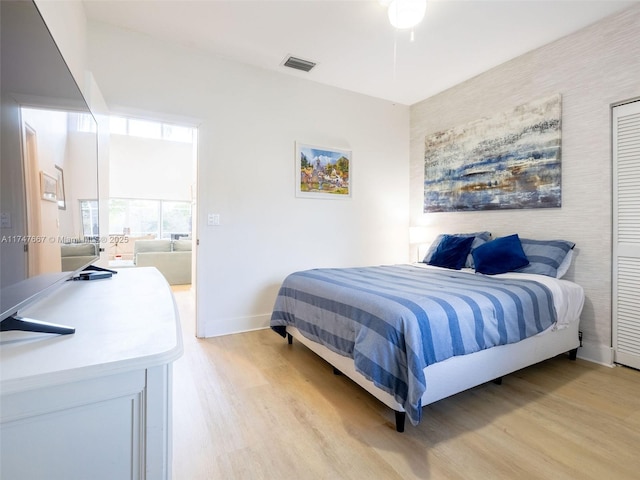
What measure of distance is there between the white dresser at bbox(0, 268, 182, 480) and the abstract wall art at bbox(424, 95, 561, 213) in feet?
11.0

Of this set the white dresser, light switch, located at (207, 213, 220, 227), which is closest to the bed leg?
the white dresser

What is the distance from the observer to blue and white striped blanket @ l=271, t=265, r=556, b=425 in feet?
5.15

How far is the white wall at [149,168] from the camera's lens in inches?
324

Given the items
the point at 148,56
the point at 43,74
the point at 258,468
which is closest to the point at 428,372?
the point at 258,468

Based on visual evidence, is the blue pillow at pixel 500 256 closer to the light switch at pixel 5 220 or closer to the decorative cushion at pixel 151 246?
the light switch at pixel 5 220

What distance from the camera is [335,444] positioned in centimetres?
155

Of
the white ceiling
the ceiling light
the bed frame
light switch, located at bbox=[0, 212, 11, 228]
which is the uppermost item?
the white ceiling

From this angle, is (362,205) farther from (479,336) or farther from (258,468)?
(258,468)

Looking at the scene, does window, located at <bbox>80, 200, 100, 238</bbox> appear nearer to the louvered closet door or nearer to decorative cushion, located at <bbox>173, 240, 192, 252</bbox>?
the louvered closet door

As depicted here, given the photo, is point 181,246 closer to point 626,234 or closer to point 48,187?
point 48,187

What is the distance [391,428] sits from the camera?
5.48 feet

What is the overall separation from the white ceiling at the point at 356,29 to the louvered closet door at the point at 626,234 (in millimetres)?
929

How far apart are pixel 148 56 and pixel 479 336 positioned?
138 inches

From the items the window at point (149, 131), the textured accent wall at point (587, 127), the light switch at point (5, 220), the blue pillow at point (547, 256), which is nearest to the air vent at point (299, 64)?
the textured accent wall at point (587, 127)
